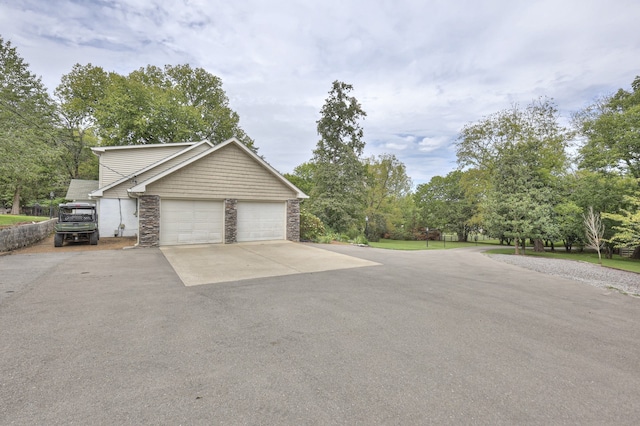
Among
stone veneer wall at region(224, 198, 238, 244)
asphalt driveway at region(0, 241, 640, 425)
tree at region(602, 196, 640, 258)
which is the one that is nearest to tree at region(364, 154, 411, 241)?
tree at region(602, 196, 640, 258)

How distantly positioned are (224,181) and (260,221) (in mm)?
2716

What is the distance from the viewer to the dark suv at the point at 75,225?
1142 centimetres

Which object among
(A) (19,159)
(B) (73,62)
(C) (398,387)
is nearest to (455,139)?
(C) (398,387)

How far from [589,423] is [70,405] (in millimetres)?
4127

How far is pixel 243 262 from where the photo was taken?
8906mm

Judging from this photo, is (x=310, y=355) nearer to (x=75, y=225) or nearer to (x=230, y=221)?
(x=230, y=221)

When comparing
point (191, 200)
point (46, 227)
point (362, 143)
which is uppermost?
point (362, 143)

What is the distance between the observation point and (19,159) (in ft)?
40.7

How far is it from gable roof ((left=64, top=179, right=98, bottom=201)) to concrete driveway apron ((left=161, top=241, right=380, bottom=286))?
13.0 m

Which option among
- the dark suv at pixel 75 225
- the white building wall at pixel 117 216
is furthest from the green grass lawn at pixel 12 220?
the dark suv at pixel 75 225

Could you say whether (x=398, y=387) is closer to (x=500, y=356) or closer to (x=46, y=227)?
(x=500, y=356)

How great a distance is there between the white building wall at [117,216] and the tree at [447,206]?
33968mm

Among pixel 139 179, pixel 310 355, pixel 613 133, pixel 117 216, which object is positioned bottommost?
pixel 310 355

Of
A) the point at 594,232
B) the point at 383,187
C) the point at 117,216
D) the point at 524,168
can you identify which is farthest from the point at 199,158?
the point at 383,187
